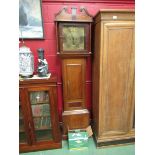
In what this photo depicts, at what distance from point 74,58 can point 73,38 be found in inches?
10.0

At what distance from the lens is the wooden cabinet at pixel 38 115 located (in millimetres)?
1829

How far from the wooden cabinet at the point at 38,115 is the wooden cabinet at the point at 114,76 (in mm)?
583

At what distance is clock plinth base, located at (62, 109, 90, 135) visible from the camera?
2127mm

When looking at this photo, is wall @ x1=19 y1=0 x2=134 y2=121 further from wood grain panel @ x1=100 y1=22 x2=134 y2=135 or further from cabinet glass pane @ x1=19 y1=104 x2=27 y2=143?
cabinet glass pane @ x1=19 y1=104 x2=27 y2=143

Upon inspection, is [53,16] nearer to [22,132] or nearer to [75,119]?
[75,119]

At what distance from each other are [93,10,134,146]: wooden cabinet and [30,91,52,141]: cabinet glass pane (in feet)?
2.21

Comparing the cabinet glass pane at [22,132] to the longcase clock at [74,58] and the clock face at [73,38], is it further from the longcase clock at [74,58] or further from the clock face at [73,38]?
the clock face at [73,38]

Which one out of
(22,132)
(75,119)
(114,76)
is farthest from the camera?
(75,119)

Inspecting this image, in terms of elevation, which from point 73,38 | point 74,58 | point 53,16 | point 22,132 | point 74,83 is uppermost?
point 53,16

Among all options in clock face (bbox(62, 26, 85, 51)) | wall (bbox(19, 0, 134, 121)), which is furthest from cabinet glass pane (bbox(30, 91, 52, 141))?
clock face (bbox(62, 26, 85, 51))

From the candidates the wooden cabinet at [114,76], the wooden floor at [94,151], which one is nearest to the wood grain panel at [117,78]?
the wooden cabinet at [114,76]

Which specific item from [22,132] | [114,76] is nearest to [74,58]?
[114,76]

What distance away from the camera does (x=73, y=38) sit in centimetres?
193
